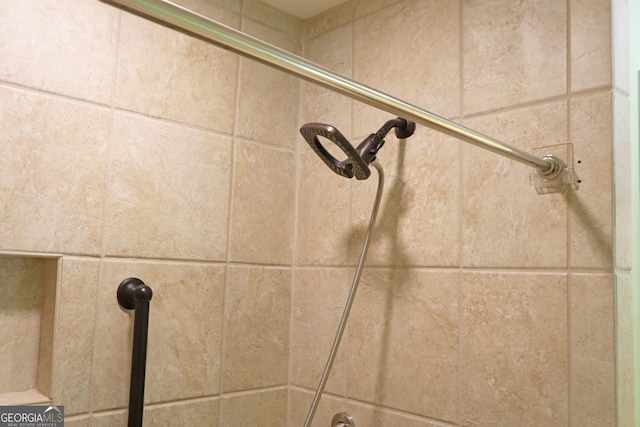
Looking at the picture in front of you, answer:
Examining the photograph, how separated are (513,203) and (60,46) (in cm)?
106

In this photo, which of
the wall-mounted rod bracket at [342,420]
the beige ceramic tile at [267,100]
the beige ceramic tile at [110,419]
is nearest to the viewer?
the beige ceramic tile at [110,419]

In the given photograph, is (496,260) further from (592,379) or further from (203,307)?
(203,307)

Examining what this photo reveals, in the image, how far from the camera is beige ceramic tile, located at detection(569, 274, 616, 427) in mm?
1080

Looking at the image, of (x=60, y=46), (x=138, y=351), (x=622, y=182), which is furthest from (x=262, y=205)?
(x=622, y=182)

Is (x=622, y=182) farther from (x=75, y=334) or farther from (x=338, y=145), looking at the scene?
(x=75, y=334)

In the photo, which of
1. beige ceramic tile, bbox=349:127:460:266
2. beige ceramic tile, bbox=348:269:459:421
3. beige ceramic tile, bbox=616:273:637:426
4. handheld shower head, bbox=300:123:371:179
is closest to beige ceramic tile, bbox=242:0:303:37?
beige ceramic tile, bbox=349:127:460:266

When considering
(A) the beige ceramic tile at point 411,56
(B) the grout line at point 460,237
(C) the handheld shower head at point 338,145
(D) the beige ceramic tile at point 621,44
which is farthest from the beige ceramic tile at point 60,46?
(D) the beige ceramic tile at point 621,44

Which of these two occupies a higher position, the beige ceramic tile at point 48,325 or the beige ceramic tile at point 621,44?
the beige ceramic tile at point 621,44

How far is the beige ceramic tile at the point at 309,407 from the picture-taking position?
1565mm

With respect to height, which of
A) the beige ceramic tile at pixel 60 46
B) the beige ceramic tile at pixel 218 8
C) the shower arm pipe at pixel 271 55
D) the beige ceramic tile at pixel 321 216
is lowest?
the beige ceramic tile at pixel 321 216

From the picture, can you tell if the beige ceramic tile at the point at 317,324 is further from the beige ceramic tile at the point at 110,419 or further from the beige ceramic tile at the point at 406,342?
the beige ceramic tile at the point at 110,419

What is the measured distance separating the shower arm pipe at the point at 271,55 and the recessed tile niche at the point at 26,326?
31.2 inches

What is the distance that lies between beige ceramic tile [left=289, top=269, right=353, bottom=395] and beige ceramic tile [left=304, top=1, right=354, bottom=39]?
2.39ft

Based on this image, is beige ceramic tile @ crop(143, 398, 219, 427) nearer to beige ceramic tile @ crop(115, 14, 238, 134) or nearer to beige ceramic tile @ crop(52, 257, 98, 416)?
beige ceramic tile @ crop(52, 257, 98, 416)
